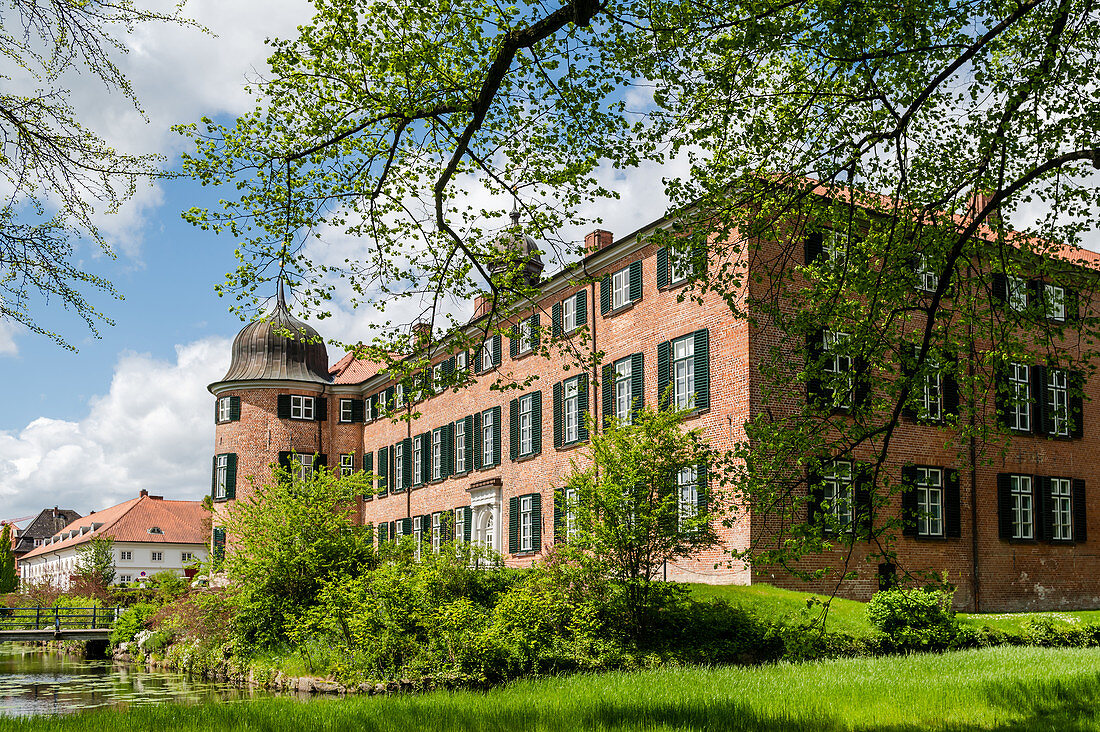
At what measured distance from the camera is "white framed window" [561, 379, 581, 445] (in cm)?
2639

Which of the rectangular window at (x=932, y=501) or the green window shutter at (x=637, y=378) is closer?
the rectangular window at (x=932, y=501)

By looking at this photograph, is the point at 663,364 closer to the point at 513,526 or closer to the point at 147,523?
the point at 513,526

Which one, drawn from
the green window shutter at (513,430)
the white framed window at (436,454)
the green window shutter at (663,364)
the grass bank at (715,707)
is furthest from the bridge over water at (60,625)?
the grass bank at (715,707)

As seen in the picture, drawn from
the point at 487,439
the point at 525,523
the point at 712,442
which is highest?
the point at 487,439

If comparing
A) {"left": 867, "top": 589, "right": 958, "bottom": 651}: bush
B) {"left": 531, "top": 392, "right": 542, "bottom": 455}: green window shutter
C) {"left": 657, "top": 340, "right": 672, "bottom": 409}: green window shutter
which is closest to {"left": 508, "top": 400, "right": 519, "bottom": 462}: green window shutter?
{"left": 531, "top": 392, "right": 542, "bottom": 455}: green window shutter

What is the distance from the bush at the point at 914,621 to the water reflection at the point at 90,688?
407 inches

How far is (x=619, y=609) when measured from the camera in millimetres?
16688

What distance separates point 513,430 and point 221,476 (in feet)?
53.0

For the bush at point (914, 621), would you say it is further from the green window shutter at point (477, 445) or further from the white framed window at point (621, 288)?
the green window shutter at point (477, 445)

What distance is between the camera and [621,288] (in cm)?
2534

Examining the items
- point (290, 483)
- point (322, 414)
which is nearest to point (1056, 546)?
point (290, 483)

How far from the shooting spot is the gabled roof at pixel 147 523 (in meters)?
73.7

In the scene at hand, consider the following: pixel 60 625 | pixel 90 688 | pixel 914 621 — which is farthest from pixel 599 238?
pixel 60 625

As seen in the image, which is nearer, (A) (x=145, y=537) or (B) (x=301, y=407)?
(B) (x=301, y=407)
